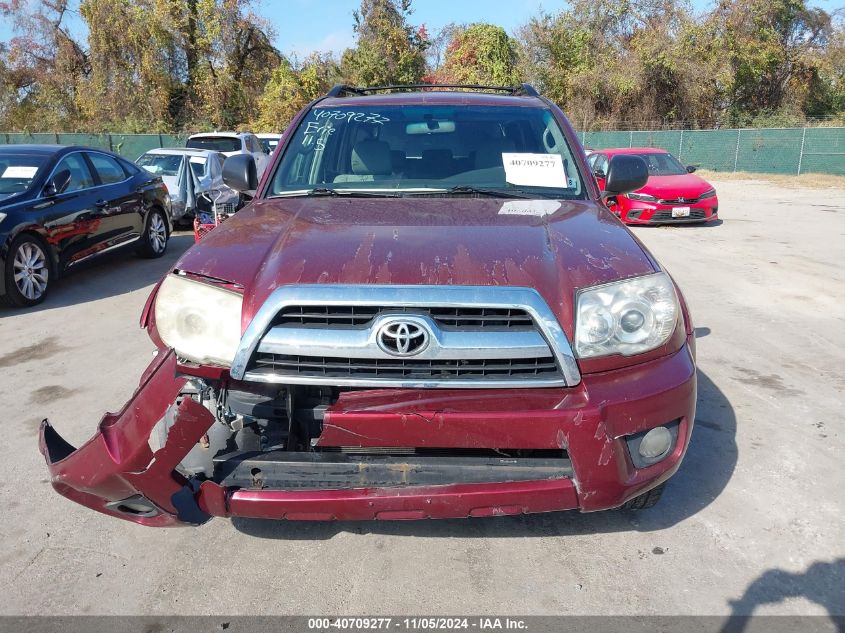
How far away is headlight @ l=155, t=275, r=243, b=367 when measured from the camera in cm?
253

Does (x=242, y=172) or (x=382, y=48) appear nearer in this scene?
(x=242, y=172)

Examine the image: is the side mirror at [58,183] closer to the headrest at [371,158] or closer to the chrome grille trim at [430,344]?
the headrest at [371,158]

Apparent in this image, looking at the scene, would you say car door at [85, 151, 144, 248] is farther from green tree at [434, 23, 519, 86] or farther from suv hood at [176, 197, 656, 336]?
green tree at [434, 23, 519, 86]

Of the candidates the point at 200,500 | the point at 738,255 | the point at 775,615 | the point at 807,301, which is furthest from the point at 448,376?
the point at 738,255

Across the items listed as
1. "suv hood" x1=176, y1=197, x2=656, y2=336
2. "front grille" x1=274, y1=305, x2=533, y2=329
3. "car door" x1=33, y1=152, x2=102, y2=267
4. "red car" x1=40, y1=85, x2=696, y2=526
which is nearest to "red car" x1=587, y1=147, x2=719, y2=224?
"car door" x1=33, y1=152, x2=102, y2=267

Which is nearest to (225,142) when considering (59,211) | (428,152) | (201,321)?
(59,211)

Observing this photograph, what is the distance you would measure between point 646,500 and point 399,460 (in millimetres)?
1173

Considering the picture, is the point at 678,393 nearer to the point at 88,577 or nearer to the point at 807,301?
the point at 88,577

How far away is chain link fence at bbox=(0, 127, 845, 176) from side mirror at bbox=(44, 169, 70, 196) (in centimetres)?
2200

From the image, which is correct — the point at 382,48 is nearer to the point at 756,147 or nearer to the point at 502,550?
the point at 756,147

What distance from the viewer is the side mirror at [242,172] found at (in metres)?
4.11

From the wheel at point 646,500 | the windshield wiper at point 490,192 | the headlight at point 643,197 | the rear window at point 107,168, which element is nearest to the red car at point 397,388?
the wheel at point 646,500

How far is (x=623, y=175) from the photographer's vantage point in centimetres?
405

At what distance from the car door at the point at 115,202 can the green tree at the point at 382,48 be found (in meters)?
26.7
